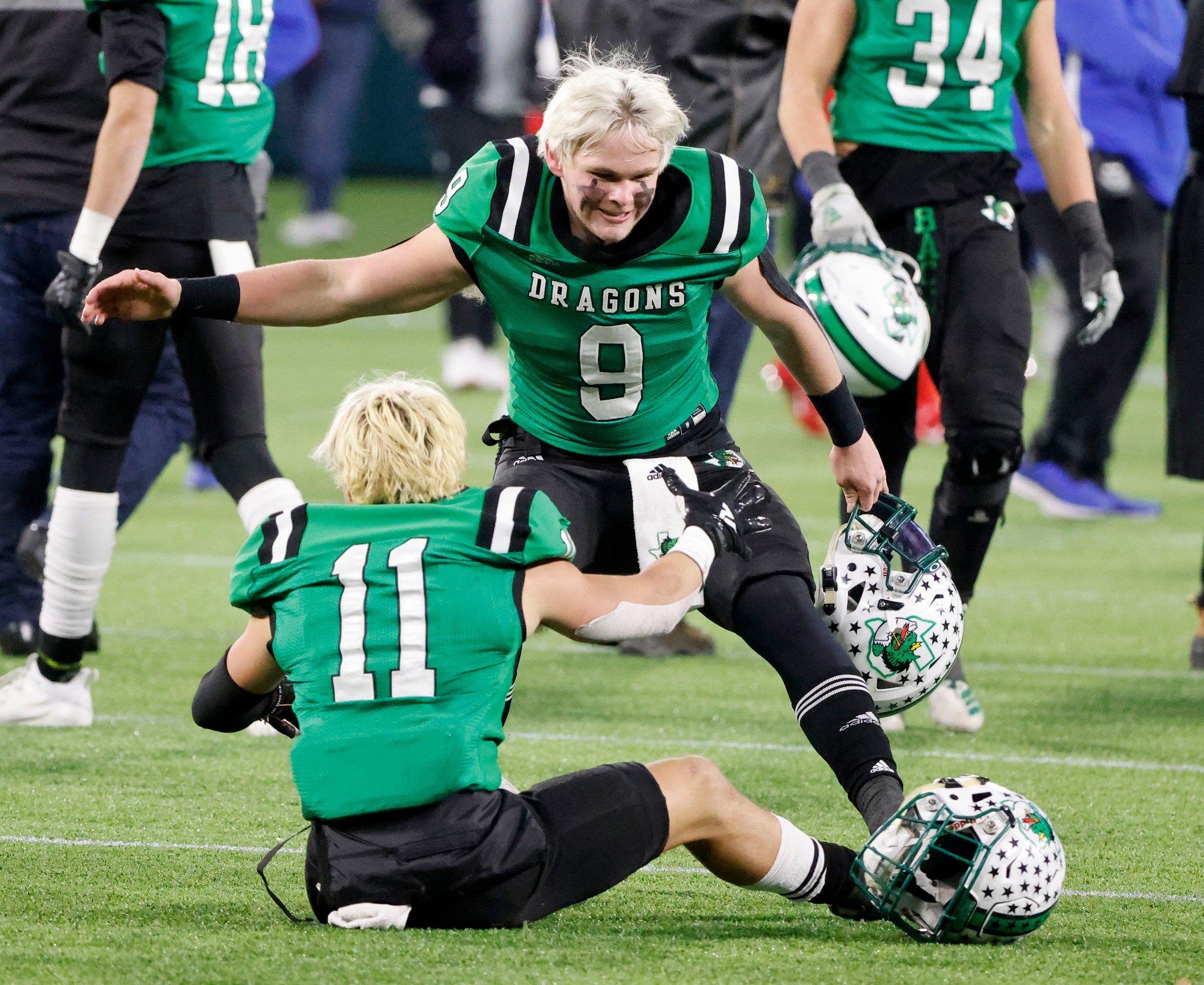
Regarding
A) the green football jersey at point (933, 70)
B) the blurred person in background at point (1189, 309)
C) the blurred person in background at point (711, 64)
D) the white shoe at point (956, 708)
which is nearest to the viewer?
the green football jersey at point (933, 70)

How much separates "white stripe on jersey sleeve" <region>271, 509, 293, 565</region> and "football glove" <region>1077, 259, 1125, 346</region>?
2537 millimetres

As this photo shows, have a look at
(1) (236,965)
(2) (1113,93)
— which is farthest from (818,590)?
(2) (1113,93)

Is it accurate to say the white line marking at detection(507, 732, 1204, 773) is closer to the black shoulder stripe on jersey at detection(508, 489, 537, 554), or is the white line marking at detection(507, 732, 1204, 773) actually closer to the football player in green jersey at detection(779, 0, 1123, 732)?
the football player in green jersey at detection(779, 0, 1123, 732)

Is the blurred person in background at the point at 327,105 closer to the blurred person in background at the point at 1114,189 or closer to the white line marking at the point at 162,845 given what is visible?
the blurred person in background at the point at 1114,189

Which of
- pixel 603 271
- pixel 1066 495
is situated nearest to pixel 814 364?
pixel 603 271

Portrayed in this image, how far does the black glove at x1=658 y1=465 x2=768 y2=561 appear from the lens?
11.1 ft

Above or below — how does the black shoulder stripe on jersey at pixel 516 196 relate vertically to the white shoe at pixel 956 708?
above

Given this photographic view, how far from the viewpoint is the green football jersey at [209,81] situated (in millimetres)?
4766

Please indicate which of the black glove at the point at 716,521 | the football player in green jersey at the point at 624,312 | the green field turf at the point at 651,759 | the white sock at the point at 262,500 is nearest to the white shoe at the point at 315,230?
the green field turf at the point at 651,759

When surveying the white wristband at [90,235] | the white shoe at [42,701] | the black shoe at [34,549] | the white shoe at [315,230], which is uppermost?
the white wristband at [90,235]

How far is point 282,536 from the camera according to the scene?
10.3ft

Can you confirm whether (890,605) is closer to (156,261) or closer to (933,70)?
(933,70)

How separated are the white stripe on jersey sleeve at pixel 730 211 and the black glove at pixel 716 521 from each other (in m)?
0.47

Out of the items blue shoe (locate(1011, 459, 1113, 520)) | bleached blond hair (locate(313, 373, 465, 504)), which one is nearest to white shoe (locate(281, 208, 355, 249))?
blue shoe (locate(1011, 459, 1113, 520))
